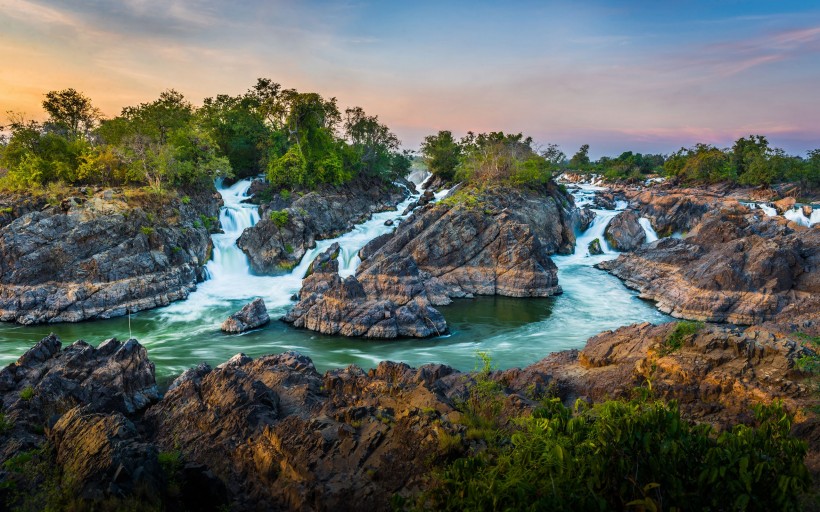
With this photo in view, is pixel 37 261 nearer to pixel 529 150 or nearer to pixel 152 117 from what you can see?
pixel 152 117

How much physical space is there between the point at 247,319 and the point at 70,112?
A: 29.7m

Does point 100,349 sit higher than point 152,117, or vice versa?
point 152,117

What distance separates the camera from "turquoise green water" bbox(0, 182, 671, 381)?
20234mm

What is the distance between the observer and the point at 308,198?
136 feet

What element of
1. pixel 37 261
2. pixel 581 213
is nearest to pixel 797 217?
pixel 581 213

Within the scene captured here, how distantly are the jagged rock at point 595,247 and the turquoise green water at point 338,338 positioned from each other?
712 cm

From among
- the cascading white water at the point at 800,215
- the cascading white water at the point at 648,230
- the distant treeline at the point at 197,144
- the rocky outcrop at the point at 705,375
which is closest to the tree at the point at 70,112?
the distant treeline at the point at 197,144

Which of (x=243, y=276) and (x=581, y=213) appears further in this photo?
(x=581, y=213)

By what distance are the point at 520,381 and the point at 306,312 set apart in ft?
48.3

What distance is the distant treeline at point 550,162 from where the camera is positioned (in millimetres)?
46469

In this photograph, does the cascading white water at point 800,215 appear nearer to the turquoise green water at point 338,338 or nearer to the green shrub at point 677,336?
the turquoise green water at point 338,338

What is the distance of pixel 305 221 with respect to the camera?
3816 centimetres

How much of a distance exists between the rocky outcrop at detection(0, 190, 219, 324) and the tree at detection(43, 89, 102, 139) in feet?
41.3

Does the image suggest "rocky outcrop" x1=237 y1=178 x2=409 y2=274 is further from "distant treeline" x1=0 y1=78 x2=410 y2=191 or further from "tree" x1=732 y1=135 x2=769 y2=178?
"tree" x1=732 y1=135 x2=769 y2=178
